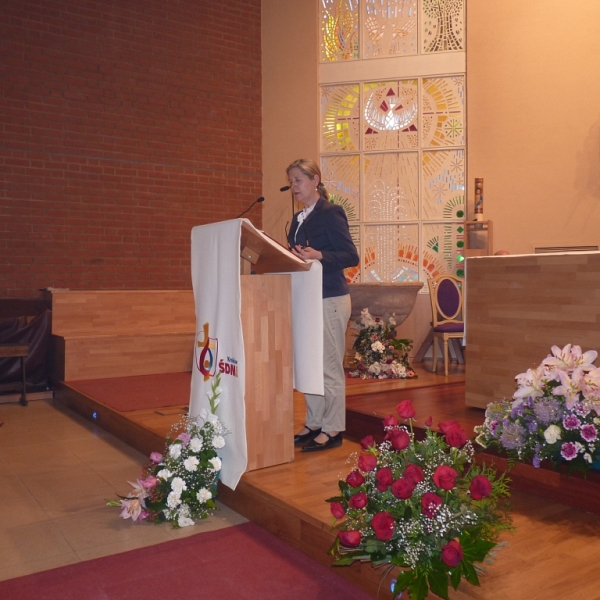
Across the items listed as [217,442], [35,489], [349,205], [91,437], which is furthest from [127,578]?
[349,205]

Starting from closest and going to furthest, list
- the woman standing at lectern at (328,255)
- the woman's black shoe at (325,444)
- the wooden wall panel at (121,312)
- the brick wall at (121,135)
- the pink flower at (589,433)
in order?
the pink flower at (589,433)
the woman standing at lectern at (328,255)
the woman's black shoe at (325,444)
the wooden wall panel at (121,312)
the brick wall at (121,135)

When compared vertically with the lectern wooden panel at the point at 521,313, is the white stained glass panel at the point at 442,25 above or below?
above

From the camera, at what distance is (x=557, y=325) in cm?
350

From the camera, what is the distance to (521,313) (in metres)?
3.72

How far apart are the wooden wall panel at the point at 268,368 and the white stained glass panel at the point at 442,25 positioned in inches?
197

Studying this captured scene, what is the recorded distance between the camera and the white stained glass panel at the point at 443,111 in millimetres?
7168

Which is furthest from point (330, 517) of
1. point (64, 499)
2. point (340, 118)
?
point (340, 118)

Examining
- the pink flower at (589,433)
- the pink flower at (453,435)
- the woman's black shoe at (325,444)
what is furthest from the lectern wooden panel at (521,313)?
the pink flower at (453,435)

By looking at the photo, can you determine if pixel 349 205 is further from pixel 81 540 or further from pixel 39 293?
pixel 81 540

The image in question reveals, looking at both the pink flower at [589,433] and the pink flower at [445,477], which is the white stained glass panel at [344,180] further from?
the pink flower at [445,477]

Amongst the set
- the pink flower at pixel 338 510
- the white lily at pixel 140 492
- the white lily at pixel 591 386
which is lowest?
the white lily at pixel 140 492

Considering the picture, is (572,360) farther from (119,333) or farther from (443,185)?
(119,333)

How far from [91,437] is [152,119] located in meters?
4.07

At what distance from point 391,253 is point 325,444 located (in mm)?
4173
